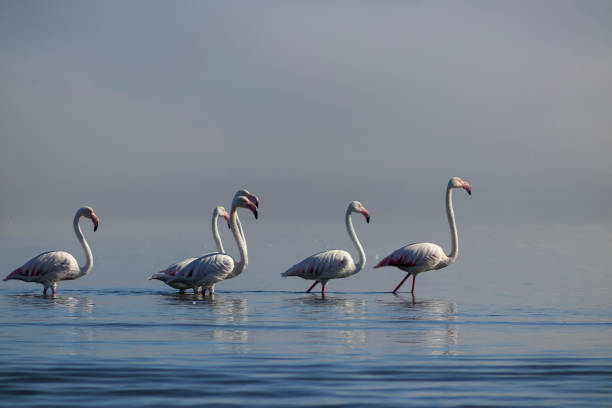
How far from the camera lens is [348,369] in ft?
33.7

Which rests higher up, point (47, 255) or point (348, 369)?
point (47, 255)

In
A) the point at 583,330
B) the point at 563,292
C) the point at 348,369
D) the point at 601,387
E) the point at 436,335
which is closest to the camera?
the point at 601,387

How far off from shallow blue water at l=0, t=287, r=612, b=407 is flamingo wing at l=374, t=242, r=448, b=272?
10.9ft

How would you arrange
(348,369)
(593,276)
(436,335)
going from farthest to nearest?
(593,276) < (436,335) < (348,369)

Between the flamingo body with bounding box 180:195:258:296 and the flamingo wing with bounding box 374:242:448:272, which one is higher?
the flamingo wing with bounding box 374:242:448:272

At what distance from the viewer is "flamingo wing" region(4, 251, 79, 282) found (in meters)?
19.3

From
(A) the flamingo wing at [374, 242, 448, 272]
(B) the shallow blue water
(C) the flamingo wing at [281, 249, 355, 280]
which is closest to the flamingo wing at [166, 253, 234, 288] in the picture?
(B) the shallow blue water

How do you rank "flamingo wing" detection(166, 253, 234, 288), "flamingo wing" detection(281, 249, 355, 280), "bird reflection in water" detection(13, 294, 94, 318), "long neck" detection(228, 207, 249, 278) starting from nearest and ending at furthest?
"bird reflection in water" detection(13, 294, 94, 318), "flamingo wing" detection(166, 253, 234, 288), "long neck" detection(228, 207, 249, 278), "flamingo wing" detection(281, 249, 355, 280)

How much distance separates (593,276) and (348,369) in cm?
1923

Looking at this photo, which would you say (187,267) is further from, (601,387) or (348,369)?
(601,387)

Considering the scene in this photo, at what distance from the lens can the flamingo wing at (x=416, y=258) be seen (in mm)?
21047

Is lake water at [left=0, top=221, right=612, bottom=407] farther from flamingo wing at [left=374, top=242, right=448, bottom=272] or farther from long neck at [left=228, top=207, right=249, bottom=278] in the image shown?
flamingo wing at [left=374, top=242, right=448, bottom=272]

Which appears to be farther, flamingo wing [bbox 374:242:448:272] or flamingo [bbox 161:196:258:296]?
flamingo wing [bbox 374:242:448:272]

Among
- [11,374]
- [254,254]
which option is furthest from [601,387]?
[254,254]
